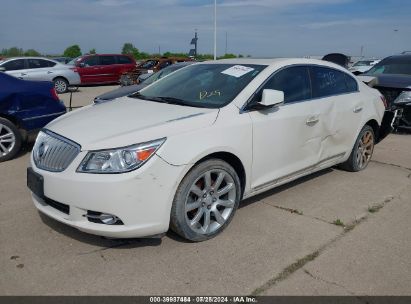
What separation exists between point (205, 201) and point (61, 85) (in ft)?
48.3

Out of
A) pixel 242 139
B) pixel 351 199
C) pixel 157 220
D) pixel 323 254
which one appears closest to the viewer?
pixel 157 220

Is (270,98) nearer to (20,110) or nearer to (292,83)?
(292,83)

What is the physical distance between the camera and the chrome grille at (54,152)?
3.03 m

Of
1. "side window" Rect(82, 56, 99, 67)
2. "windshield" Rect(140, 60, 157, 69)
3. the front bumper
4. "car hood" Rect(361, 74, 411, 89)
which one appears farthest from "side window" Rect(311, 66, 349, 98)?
"windshield" Rect(140, 60, 157, 69)

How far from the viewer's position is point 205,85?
4012mm

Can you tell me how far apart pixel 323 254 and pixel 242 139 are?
1.18m

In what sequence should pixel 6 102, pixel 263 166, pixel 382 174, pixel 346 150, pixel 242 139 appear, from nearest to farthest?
pixel 242 139
pixel 263 166
pixel 346 150
pixel 382 174
pixel 6 102

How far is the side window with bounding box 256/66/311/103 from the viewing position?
393cm

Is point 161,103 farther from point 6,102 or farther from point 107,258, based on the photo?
point 6,102

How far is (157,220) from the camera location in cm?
298

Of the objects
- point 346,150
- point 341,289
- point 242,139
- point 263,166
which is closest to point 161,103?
point 242,139

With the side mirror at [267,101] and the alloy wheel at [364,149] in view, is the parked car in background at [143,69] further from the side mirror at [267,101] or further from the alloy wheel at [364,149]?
the side mirror at [267,101]

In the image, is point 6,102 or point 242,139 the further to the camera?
point 6,102

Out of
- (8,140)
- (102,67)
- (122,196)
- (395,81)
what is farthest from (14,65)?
(122,196)
